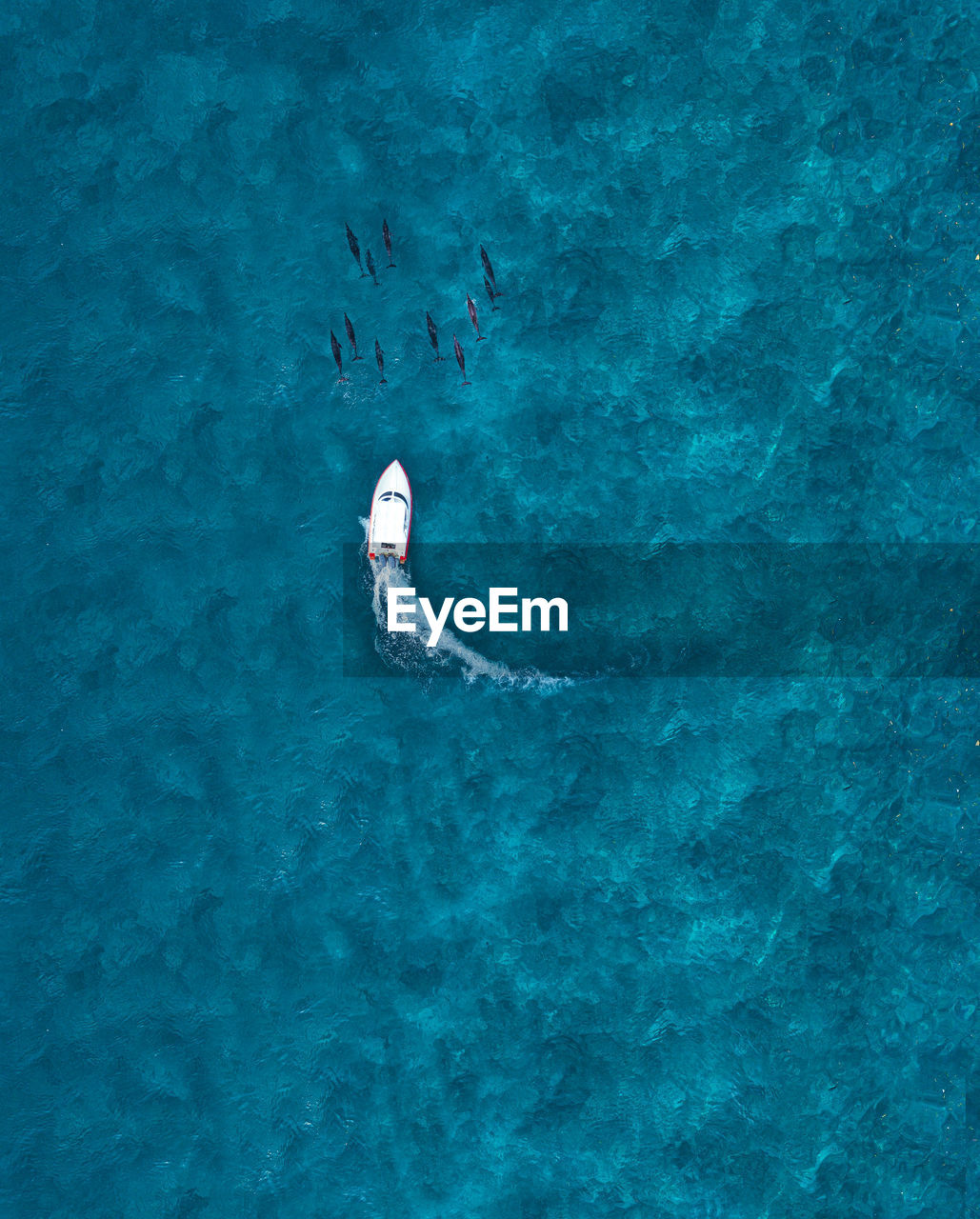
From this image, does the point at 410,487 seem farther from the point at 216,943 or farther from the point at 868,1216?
the point at 868,1216

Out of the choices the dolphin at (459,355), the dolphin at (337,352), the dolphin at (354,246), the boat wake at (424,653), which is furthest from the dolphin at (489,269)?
the boat wake at (424,653)

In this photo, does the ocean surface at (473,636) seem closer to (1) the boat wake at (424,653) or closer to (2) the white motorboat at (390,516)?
(1) the boat wake at (424,653)

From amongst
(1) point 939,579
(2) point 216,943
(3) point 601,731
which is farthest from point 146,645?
(1) point 939,579

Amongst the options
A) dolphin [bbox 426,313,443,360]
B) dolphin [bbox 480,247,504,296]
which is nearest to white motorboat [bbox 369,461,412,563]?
dolphin [bbox 426,313,443,360]

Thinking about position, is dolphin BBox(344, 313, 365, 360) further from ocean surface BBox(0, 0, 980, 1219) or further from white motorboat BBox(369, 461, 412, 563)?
white motorboat BBox(369, 461, 412, 563)

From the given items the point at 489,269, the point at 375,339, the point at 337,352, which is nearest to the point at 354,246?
the point at 375,339
